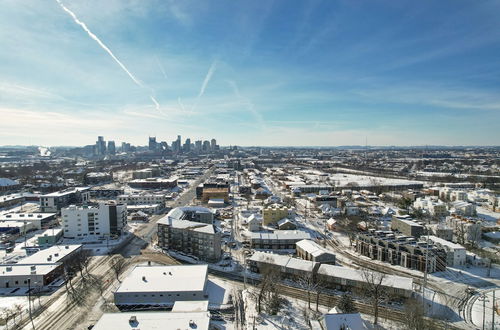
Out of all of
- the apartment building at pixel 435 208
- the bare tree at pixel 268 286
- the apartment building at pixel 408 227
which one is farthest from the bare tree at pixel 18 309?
the apartment building at pixel 435 208

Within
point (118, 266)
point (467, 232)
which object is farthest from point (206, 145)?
point (118, 266)

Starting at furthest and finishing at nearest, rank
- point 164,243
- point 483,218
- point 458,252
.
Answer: point 483,218 < point 164,243 < point 458,252

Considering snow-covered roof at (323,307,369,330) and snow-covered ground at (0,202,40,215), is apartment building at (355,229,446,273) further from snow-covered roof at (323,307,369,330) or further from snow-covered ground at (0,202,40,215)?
snow-covered ground at (0,202,40,215)

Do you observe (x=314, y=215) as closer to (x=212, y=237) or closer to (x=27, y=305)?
(x=212, y=237)

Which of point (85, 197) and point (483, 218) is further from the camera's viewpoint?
point (85, 197)

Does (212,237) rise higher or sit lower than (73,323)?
higher

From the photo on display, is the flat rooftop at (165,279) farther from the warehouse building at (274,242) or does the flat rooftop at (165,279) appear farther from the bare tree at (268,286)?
the warehouse building at (274,242)

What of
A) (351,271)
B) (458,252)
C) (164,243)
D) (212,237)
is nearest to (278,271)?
(351,271)
